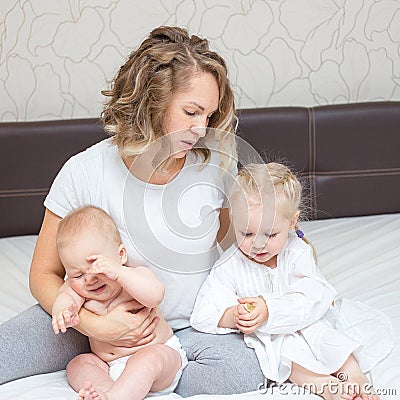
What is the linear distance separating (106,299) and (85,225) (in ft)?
0.54

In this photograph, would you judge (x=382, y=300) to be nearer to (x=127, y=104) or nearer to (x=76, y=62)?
(x=127, y=104)

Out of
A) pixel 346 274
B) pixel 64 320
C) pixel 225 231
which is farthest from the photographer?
pixel 346 274

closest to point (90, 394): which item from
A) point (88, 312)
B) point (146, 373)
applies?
point (146, 373)

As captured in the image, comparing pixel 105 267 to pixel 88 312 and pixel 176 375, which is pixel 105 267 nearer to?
pixel 88 312

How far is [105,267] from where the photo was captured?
1.51 meters

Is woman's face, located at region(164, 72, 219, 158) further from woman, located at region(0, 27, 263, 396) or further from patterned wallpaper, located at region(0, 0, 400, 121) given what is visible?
patterned wallpaper, located at region(0, 0, 400, 121)

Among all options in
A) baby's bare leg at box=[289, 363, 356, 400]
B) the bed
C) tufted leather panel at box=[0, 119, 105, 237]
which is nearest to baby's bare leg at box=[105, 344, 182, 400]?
baby's bare leg at box=[289, 363, 356, 400]

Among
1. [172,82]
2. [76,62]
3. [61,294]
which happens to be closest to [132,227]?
[61,294]

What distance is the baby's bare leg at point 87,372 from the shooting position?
158 cm

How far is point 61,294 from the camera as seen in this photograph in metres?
1.62

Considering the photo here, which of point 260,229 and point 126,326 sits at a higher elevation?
point 260,229

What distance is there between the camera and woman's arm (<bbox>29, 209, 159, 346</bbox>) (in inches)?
62.4

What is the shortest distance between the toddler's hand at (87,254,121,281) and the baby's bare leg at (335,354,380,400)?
50 centimetres

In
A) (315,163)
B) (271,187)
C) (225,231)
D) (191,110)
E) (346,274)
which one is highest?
(191,110)
